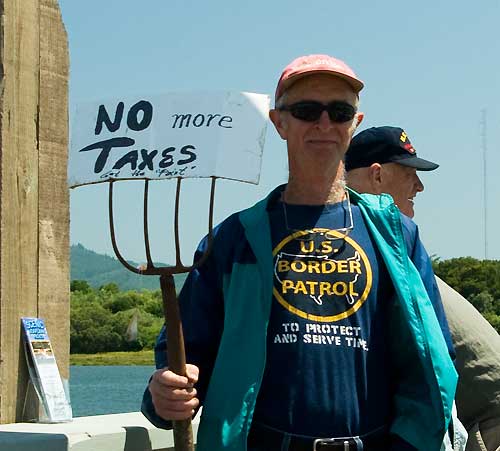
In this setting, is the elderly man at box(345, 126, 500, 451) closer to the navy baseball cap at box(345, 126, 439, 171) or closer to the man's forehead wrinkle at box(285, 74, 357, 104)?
the navy baseball cap at box(345, 126, 439, 171)

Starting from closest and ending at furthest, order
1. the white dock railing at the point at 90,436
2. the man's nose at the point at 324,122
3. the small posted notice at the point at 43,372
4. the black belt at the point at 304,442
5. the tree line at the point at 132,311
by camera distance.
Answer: the black belt at the point at 304,442, the man's nose at the point at 324,122, the white dock railing at the point at 90,436, the small posted notice at the point at 43,372, the tree line at the point at 132,311

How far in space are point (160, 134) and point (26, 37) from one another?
129cm

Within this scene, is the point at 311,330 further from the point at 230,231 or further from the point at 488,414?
the point at 488,414

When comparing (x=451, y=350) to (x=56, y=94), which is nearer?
(x=451, y=350)

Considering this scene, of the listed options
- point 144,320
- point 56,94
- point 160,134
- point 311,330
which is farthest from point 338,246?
point 144,320

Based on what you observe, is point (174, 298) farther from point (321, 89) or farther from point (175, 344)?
point (321, 89)

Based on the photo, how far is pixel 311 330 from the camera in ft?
8.92

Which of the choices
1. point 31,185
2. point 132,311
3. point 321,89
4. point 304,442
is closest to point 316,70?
point 321,89

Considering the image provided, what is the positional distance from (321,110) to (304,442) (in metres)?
0.84

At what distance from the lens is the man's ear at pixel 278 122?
2.96 metres

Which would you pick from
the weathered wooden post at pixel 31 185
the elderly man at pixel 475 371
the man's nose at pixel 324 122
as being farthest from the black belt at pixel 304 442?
the weathered wooden post at pixel 31 185

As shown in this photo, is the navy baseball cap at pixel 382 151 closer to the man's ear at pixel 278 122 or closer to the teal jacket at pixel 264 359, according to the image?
the man's ear at pixel 278 122

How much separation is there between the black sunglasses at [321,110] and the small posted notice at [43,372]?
1.38 meters

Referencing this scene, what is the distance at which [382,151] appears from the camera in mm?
4254
